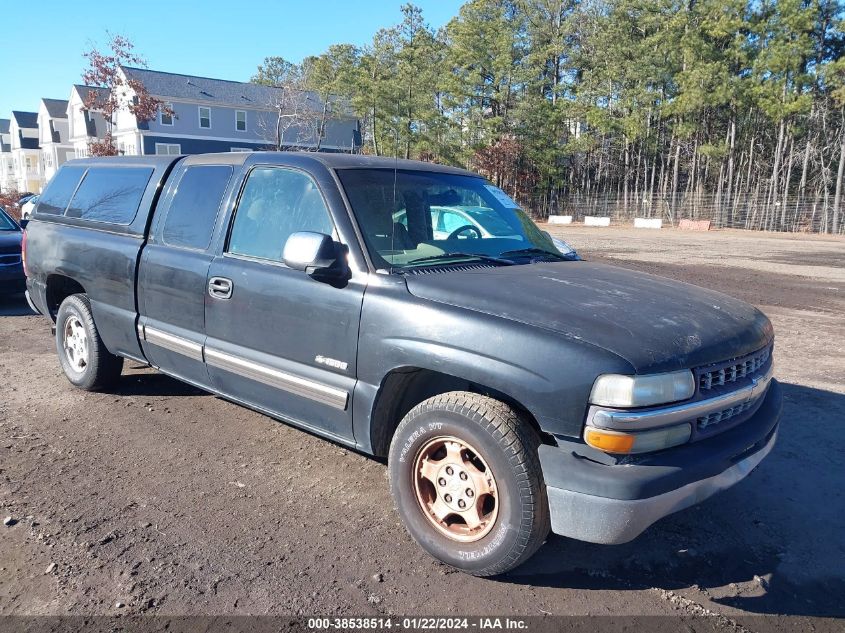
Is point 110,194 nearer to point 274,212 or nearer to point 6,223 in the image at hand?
point 274,212

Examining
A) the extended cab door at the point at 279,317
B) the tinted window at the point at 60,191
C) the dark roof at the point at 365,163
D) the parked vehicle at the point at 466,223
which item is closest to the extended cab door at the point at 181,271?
the extended cab door at the point at 279,317

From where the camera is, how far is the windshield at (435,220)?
364cm

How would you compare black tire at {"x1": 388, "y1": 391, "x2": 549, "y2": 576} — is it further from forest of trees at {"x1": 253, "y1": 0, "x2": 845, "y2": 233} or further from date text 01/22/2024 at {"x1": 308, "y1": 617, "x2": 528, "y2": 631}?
forest of trees at {"x1": 253, "y1": 0, "x2": 845, "y2": 233}

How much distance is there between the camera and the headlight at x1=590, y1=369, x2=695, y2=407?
2.62 m

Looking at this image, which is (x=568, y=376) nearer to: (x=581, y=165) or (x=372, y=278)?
(x=372, y=278)

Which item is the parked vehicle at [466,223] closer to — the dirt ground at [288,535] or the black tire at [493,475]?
the black tire at [493,475]

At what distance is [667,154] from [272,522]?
4893cm

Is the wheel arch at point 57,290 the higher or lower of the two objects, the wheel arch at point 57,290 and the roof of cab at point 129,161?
the lower

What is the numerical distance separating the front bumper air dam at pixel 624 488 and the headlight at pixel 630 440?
5cm

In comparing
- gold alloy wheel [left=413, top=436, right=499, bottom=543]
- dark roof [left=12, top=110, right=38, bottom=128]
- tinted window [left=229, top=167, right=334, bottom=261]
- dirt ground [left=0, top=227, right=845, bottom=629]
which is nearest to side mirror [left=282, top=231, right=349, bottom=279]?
tinted window [left=229, top=167, right=334, bottom=261]

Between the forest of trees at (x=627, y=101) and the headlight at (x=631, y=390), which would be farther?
the forest of trees at (x=627, y=101)

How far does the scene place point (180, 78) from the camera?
4791 centimetres

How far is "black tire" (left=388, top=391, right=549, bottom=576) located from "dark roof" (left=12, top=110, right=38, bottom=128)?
78323 mm

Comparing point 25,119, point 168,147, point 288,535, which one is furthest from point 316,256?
point 25,119
